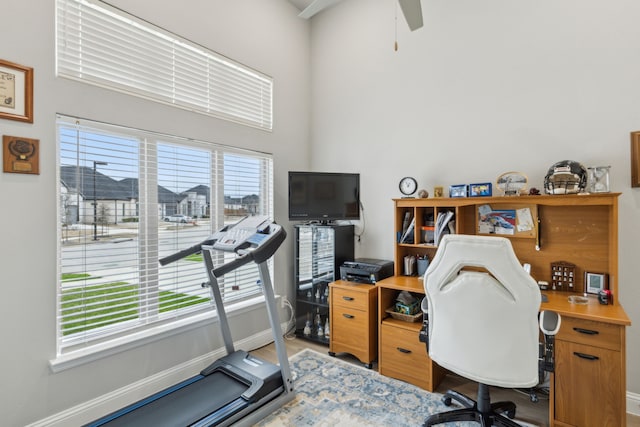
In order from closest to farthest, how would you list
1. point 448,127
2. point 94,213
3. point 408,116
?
point 94,213, point 448,127, point 408,116

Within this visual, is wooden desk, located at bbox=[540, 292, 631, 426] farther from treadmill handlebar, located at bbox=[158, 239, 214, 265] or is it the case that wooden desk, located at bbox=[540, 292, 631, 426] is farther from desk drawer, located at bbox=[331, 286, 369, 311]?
treadmill handlebar, located at bbox=[158, 239, 214, 265]

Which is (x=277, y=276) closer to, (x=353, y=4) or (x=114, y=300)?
(x=114, y=300)

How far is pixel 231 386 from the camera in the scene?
2275 millimetres

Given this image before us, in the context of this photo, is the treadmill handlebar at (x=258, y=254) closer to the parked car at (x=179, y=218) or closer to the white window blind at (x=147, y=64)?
the parked car at (x=179, y=218)

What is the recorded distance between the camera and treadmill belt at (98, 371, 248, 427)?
1910 millimetres

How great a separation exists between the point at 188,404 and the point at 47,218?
148 centimetres

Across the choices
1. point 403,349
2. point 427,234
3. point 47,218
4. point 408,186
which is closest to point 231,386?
point 403,349

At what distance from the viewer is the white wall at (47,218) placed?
1.83 meters

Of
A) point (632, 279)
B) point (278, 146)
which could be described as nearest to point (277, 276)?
point (278, 146)

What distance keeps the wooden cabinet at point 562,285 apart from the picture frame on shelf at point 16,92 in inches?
106

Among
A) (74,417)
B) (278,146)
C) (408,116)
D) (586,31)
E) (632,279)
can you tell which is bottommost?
(74,417)

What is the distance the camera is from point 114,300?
2.30 metres

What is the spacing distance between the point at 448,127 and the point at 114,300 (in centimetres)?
313

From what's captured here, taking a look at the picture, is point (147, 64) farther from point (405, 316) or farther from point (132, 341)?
point (405, 316)
